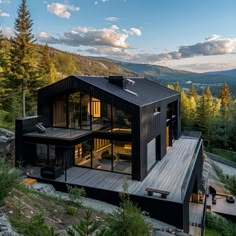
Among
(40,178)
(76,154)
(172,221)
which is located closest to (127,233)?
(172,221)

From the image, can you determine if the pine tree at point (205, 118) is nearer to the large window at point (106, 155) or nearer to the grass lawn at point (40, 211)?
the large window at point (106, 155)

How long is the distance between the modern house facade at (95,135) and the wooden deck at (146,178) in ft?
0.18

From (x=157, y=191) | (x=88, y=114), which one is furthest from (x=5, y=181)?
(x=88, y=114)

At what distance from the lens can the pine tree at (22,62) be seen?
23.6m

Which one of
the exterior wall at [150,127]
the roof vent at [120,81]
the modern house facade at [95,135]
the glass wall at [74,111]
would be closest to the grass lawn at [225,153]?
the exterior wall at [150,127]

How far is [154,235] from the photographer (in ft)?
26.2

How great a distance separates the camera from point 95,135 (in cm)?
1438

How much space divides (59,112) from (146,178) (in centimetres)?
666

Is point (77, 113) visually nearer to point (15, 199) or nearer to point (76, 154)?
point (76, 154)

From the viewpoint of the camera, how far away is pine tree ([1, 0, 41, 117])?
23594 mm

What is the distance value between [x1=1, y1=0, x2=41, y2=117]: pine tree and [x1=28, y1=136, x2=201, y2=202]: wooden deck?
484 inches

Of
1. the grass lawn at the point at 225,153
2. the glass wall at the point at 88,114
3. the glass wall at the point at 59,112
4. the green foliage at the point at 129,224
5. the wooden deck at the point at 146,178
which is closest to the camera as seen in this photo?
the green foliage at the point at 129,224

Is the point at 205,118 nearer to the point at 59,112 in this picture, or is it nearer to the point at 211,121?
the point at 211,121

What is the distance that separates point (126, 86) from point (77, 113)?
3600 millimetres
